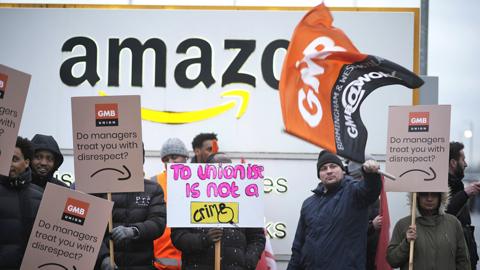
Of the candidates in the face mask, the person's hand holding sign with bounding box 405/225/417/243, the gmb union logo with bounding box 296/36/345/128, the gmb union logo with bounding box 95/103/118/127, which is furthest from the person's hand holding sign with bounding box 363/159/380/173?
the gmb union logo with bounding box 95/103/118/127

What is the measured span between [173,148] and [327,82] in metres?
2.30

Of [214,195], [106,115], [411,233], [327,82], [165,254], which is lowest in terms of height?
[165,254]

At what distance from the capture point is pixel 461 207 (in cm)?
938

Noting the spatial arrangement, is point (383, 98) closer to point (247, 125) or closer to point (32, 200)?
point (247, 125)

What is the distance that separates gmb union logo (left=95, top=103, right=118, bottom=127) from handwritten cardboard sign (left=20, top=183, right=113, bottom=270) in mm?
801

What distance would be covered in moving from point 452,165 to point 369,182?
170 cm

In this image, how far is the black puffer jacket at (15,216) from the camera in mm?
7590

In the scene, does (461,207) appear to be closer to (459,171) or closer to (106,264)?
(459,171)

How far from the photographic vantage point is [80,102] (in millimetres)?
8133

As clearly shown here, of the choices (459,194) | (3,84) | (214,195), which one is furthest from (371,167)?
(3,84)

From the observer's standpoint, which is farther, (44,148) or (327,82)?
(44,148)

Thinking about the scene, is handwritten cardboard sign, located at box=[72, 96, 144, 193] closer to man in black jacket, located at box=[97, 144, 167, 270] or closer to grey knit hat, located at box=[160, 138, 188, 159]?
man in black jacket, located at box=[97, 144, 167, 270]

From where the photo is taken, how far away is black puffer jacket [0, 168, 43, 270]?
7590mm

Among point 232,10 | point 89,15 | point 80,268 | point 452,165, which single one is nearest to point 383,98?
point 452,165
